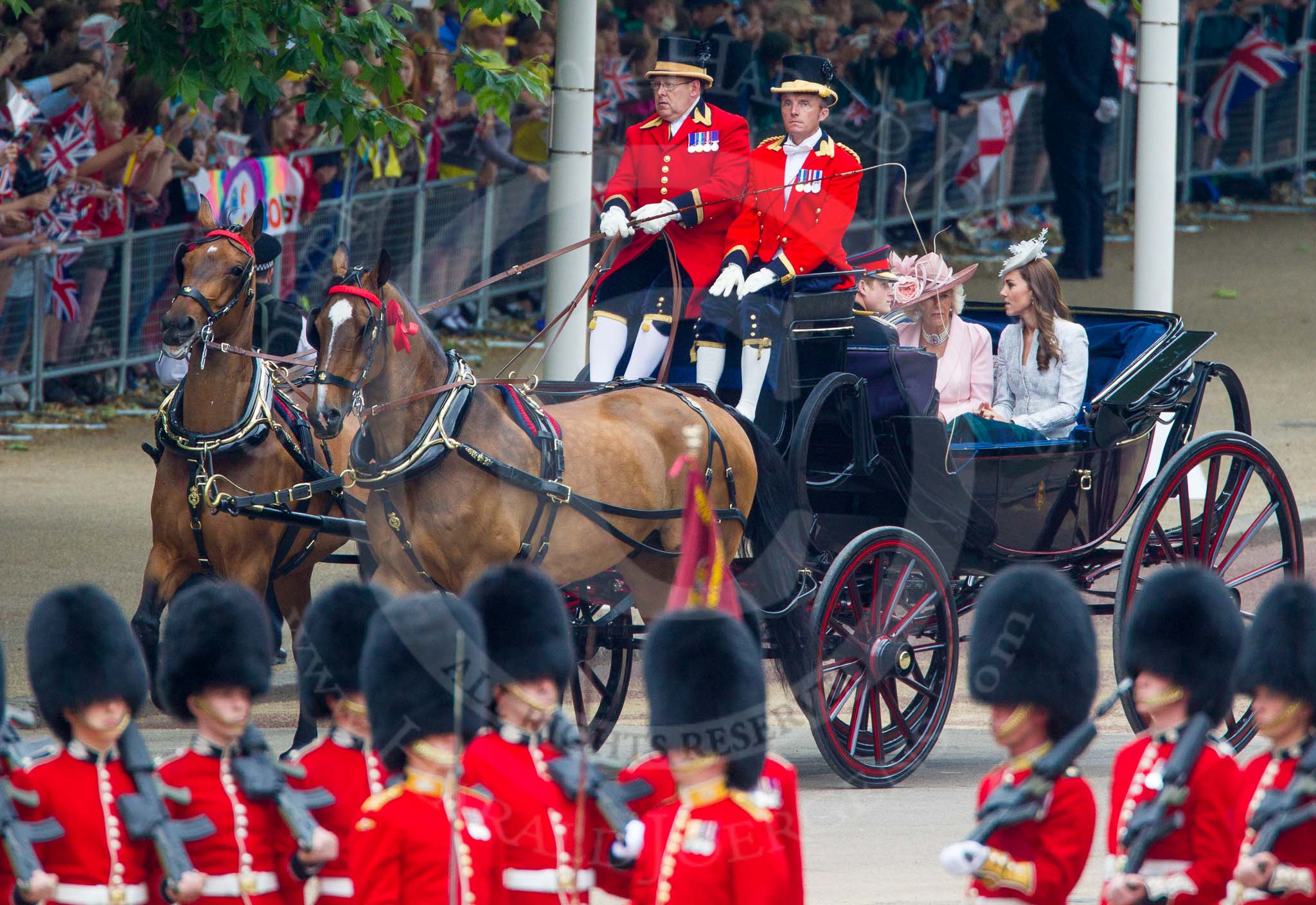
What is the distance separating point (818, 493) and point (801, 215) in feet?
3.36

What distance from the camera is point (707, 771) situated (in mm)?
4195

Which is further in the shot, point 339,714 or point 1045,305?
point 1045,305

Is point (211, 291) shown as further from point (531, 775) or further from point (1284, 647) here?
point (1284, 647)

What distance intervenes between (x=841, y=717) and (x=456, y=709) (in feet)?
15.1

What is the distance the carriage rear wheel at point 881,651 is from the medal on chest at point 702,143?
1567mm

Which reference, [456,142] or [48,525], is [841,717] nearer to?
[48,525]

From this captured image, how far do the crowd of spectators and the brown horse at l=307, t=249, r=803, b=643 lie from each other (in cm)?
244

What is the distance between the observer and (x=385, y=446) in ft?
22.5

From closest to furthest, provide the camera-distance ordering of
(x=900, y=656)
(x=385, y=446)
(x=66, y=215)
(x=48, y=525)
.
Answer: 1. (x=385, y=446)
2. (x=900, y=656)
3. (x=48, y=525)
4. (x=66, y=215)

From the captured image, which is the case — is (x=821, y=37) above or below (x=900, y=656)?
above

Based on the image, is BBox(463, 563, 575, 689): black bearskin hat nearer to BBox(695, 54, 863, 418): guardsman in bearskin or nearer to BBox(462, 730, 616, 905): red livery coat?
BBox(462, 730, 616, 905): red livery coat

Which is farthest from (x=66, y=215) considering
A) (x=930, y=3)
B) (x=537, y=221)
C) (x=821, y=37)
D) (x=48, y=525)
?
(x=930, y=3)

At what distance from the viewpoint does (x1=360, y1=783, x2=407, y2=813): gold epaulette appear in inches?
163

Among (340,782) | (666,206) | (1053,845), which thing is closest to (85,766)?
(340,782)
